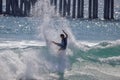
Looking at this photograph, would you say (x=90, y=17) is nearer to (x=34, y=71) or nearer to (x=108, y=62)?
(x=108, y=62)

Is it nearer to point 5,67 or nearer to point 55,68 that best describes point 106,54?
point 55,68

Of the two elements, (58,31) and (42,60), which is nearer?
(42,60)

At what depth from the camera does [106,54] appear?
872 inches

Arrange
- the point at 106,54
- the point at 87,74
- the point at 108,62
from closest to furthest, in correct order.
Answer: the point at 87,74 → the point at 108,62 → the point at 106,54

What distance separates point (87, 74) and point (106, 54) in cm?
585

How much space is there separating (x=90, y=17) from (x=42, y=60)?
37.9 m

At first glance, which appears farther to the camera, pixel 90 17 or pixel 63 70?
pixel 90 17

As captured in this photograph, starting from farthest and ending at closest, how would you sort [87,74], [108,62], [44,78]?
[108,62]
[87,74]
[44,78]

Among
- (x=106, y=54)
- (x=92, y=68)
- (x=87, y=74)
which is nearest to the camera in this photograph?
(x=87, y=74)

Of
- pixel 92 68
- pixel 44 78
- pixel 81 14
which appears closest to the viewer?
pixel 44 78

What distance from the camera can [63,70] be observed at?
55.7 feet

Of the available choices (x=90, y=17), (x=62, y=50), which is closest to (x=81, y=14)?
(x=90, y=17)

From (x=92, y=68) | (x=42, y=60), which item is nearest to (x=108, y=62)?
(x=92, y=68)

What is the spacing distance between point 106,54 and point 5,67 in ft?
25.6
